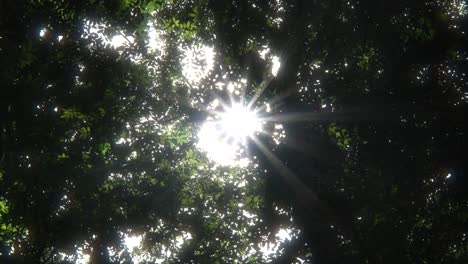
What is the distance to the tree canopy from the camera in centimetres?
1026

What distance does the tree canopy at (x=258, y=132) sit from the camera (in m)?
10.3

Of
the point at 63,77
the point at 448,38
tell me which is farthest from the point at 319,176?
the point at 63,77

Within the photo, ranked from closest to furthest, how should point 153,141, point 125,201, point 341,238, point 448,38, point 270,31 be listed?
1. point 341,238
2. point 448,38
3. point 270,31
4. point 125,201
5. point 153,141

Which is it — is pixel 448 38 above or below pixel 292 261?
above

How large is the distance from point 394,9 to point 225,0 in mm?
5537

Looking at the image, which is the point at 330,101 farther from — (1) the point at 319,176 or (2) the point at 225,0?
(2) the point at 225,0

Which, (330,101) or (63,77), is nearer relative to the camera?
(330,101)

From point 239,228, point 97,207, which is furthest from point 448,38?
point 97,207

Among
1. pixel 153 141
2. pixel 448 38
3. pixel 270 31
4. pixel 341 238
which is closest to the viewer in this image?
pixel 341 238

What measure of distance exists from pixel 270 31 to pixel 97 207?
9.25 metres

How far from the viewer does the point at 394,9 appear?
413 inches

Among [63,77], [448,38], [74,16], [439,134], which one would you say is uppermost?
[74,16]

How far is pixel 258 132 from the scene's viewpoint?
1184 centimetres

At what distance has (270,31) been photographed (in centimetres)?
1229
